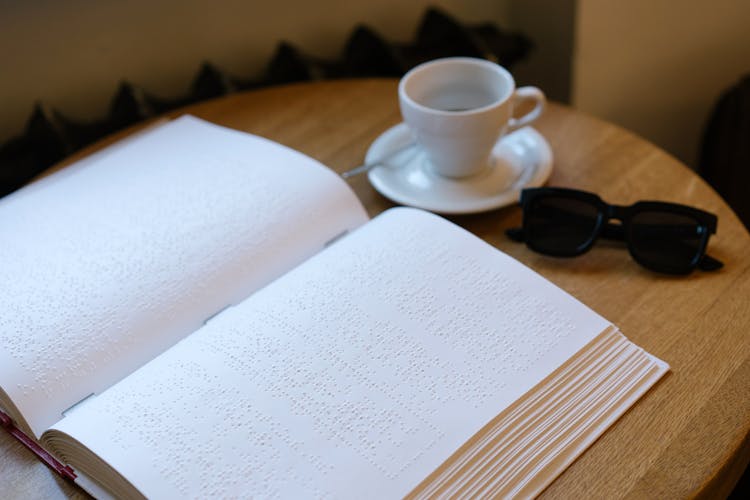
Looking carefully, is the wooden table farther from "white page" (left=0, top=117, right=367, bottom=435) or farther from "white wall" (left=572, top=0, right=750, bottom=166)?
"white wall" (left=572, top=0, right=750, bottom=166)

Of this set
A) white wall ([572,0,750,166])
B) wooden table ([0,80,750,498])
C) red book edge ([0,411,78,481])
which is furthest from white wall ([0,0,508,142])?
red book edge ([0,411,78,481])

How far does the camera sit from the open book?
453mm

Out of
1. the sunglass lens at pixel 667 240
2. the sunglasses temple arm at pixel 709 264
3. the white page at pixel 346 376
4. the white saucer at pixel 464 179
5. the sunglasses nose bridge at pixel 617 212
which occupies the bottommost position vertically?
the sunglasses temple arm at pixel 709 264

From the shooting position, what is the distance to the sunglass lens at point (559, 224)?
2.14ft

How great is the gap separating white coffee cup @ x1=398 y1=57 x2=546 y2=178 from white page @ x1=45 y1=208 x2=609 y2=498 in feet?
0.39

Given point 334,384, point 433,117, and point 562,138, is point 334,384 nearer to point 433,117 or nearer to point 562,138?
point 433,117

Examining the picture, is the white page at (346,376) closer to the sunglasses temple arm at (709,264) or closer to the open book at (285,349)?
the open book at (285,349)

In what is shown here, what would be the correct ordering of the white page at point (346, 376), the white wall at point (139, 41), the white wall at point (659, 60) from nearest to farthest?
the white page at point (346, 376), the white wall at point (139, 41), the white wall at point (659, 60)

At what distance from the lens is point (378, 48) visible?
1086 millimetres

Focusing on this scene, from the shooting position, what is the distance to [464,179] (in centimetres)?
73

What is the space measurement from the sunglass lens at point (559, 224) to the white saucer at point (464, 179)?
0.03 metres

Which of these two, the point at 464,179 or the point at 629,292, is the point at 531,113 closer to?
the point at 464,179

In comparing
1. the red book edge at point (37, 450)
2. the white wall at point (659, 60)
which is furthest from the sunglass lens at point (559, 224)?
the white wall at point (659, 60)

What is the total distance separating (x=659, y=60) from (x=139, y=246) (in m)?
0.91
